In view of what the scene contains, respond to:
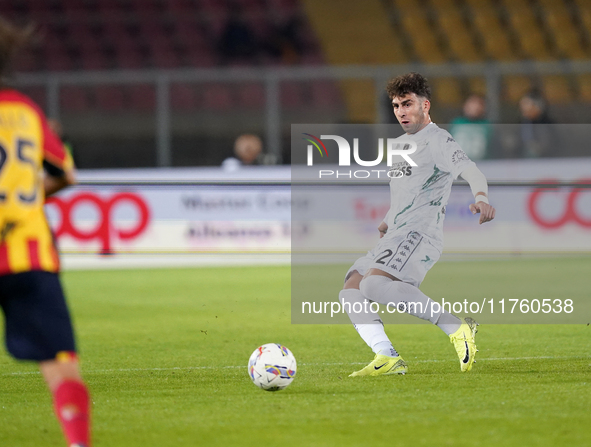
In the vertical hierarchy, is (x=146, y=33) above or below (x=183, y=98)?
above

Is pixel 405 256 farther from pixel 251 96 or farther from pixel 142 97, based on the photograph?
pixel 142 97

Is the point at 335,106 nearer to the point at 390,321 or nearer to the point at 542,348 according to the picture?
the point at 390,321

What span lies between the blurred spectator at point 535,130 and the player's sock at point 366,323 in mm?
7523

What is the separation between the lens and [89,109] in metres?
15.5

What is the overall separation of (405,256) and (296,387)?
3.17 feet

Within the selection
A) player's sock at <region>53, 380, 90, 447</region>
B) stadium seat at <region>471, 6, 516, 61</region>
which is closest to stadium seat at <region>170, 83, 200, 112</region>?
stadium seat at <region>471, 6, 516, 61</region>

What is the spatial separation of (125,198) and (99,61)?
717cm

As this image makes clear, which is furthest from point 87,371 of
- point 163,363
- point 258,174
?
point 258,174

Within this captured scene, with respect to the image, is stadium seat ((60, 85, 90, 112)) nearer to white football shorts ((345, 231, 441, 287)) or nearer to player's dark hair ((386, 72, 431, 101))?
player's dark hair ((386, 72, 431, 101))

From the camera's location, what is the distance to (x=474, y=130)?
12672mm

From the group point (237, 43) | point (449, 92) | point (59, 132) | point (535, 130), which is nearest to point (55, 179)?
point (59, 132)

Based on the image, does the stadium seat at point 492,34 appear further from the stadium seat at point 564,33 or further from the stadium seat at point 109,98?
the stadium seat at point 109,98

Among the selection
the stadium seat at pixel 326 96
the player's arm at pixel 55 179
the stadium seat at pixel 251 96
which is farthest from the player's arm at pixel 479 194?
the stadium seat at pixel 326 96

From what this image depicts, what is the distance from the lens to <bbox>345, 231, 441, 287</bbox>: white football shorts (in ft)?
17.9
